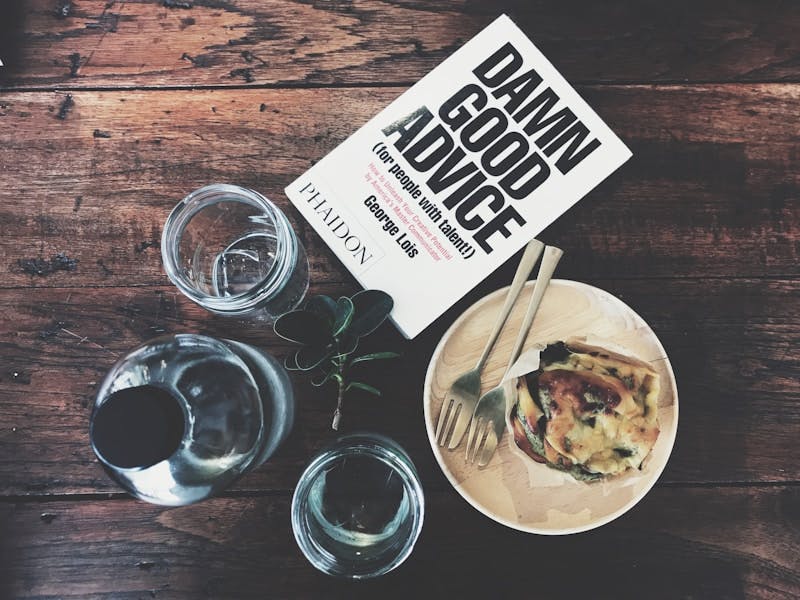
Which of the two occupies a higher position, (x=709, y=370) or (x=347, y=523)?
(x=709, y=370)

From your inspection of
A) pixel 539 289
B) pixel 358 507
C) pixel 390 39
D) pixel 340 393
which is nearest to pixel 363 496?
pixel 358 507

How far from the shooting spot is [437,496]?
2.81ft

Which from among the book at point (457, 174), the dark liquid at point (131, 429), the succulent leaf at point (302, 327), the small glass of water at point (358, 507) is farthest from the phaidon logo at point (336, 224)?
the dark liquid at point (131, 429)

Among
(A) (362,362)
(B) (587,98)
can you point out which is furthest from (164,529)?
(B) (587,98)

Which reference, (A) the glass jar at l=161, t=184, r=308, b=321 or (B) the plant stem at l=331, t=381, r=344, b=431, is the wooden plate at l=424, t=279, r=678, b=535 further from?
(A) the glass jar at l=161, t=184, r=308, b=321

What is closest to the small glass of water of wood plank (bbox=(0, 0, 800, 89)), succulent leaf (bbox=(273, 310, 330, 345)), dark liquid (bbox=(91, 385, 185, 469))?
succulent leaf (bbox=(273, 310, 330, 345))

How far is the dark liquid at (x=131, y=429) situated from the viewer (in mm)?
534

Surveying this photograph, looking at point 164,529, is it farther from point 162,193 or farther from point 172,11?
point 172,11

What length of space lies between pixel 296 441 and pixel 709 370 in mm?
551

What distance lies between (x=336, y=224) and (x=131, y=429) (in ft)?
1.34

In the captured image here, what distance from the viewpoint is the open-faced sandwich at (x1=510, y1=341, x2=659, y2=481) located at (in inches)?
30.5

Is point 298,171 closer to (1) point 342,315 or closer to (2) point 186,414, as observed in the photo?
(1) point 342,315

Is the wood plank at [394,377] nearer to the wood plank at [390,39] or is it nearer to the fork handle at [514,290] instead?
the fork handle at [514,290]

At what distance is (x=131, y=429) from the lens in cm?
53
